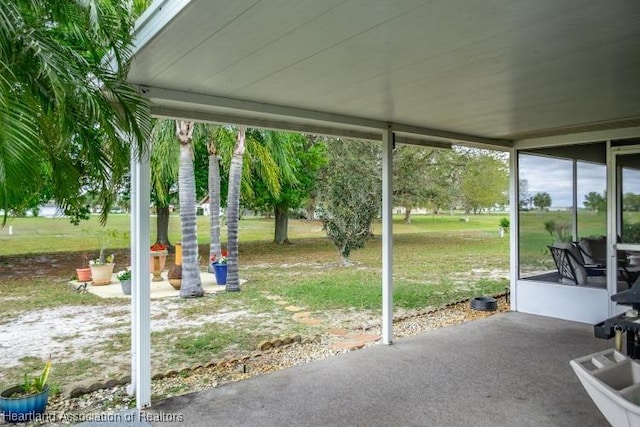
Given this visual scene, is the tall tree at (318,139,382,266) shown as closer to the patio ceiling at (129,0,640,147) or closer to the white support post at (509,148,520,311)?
the white support post at (509,148,520,311)

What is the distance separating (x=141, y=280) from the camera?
3.36 meters

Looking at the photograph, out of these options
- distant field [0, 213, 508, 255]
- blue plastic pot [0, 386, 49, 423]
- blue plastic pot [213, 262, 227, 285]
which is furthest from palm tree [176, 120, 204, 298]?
blue plastic pot [0, 386, 49, 423]

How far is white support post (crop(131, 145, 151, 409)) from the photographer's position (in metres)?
3.34

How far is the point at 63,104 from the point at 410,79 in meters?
2.26

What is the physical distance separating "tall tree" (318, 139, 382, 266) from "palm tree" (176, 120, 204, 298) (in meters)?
3.81

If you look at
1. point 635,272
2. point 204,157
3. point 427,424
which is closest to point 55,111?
point 427,424

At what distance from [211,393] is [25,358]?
9.10 feet

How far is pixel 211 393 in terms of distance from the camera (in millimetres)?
3623

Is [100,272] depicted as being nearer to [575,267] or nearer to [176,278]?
[176,278]

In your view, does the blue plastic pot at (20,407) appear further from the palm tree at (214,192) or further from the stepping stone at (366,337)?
the palm tree at (214,192)

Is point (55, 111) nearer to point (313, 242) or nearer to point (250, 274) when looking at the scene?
point (250, 274)

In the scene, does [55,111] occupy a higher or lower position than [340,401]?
higher

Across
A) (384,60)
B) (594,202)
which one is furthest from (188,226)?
(594,202)

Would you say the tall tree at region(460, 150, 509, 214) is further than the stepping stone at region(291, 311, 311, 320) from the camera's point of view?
Yes
